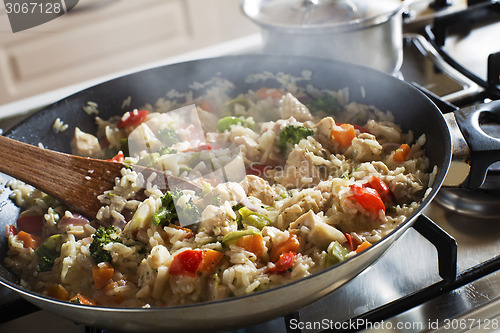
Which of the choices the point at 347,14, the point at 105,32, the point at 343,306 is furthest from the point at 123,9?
the point at 343,306

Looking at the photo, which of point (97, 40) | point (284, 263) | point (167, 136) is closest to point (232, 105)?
point (167, 136)

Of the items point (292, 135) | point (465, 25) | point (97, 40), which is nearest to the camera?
point (292, 135)

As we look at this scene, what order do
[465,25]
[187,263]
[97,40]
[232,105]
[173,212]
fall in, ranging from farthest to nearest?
1. [97,40]
2. [465,25]
3. [232,105]
4. [173,212]
5. [187,263]

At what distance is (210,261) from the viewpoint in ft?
4.37

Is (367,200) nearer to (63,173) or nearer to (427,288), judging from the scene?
(427,288)

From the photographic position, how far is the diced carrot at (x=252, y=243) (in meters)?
1.35

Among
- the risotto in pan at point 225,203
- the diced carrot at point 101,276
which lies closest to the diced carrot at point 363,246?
the risotto in pan at point 225,203

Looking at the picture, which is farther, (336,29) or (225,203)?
(336,29)

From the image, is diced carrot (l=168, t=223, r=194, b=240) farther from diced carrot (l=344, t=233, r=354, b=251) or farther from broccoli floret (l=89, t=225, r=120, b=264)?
diced carrot (l=344, t=233, r=354, b=251)

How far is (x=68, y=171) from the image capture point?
64.2 inches

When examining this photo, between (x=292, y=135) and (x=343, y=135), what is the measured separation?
0.18 m

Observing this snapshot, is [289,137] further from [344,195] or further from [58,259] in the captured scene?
[58,259]

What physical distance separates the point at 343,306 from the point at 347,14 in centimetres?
127

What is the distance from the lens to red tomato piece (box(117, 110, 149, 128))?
79.9 inches
